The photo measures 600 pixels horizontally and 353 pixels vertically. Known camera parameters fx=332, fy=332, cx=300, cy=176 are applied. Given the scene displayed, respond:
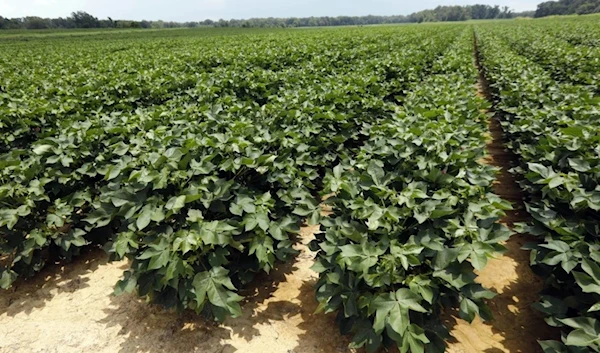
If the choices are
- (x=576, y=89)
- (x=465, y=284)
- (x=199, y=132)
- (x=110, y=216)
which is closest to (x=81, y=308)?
(x=110, y=216)

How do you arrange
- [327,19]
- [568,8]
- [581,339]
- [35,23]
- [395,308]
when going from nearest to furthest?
[581,339] → [395,308] → [35,23] → [568,8] → [327,19]

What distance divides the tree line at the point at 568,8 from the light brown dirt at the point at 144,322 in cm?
11734

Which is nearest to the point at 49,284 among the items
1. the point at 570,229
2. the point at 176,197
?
the point at 176,197

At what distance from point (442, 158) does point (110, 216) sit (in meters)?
3.04

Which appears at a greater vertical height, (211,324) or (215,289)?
(215,289)

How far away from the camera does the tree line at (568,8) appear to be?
86.6 m

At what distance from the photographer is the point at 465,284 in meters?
2.32

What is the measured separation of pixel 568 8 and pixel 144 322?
137m

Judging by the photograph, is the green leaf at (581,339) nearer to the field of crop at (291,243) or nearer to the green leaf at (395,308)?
the field of crop at (291,243)

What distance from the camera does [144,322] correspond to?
303 centimetres

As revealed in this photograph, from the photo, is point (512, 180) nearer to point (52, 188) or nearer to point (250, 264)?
point (250, 264)

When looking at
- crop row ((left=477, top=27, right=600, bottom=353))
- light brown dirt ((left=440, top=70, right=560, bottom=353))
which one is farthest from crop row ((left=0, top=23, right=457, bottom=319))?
crop row ((left=477, top=27, right=600, bottom=353))

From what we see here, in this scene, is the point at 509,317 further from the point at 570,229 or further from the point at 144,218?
the point at 144,218

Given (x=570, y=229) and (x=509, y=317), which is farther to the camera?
(x=509, y=317)
